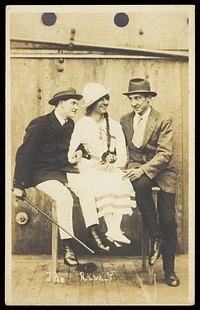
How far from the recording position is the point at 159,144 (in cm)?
691

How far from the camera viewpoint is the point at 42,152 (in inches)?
269

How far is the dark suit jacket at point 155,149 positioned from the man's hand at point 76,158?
A: 18.1 inches

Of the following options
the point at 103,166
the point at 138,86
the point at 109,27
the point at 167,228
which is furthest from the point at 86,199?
the point at 109,27

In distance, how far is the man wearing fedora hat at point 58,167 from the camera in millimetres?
6809

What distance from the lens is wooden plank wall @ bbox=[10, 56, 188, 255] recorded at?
689 centimetres

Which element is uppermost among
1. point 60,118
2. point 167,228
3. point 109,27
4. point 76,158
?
point 109,27

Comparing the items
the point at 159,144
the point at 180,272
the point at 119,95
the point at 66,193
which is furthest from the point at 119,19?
the point at 180,272

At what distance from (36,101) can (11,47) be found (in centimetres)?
55

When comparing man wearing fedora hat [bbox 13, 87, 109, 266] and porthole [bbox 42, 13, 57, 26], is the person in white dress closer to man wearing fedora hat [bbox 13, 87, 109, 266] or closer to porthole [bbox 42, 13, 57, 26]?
man wearing fedora hat [bbox 13, 87, 109, 266]

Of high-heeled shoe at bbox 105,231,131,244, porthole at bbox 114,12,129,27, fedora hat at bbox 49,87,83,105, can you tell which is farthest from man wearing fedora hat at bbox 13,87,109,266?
porthole at bbox 114,12,129,27

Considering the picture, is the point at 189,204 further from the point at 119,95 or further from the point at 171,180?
the point at 119,95

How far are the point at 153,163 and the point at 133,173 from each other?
0.68ft
